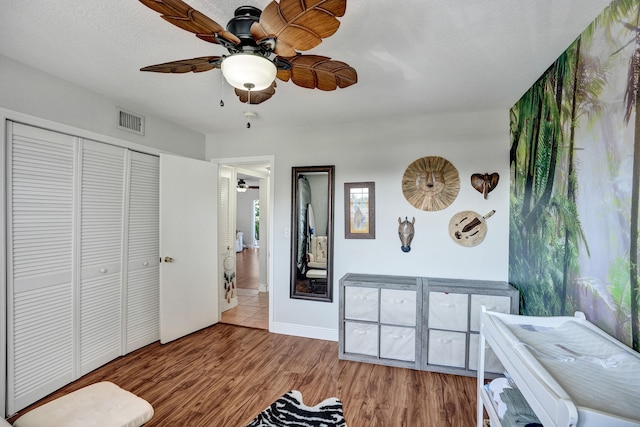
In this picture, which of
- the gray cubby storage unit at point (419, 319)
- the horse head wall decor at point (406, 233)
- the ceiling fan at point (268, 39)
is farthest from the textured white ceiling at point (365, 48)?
the gray cubby storage unit at point (419, 319)

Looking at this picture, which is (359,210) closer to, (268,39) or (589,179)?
(589,179)

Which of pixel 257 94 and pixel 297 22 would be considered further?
pixel 257 94

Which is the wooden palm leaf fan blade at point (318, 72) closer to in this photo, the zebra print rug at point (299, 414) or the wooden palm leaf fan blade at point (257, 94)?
the wooden palm leaf fan blade at point (257, 94)

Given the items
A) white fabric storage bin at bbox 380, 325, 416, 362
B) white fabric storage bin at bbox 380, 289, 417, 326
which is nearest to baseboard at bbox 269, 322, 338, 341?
white fabric storage bin at bbox 380, 325, 416, 362

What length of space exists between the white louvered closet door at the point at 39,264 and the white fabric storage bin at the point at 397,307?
8.75ft

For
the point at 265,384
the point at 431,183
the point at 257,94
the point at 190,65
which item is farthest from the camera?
the point at 431,183

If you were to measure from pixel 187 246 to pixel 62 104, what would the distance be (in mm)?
1698

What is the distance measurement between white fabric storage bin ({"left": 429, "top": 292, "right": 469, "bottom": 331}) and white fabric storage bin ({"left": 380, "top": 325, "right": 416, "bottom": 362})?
0.76ft

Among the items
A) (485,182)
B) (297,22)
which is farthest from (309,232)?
(297,22)

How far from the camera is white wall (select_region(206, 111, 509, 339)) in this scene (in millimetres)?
2846

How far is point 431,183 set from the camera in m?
2.99

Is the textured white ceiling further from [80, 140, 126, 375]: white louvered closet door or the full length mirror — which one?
the full length mirror

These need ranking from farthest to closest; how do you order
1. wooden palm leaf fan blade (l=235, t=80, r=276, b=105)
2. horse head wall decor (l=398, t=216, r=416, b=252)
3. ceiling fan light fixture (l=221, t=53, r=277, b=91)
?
horse head wall decor (l=398, t=216, r=416, b=252), wooden palm leaf fan blade (l=235, t=80, r=276, b=105), ceiling fan light fixture (l=221, t=53, r=277, b=91)

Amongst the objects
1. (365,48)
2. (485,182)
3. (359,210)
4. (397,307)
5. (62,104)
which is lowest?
(397,307)
